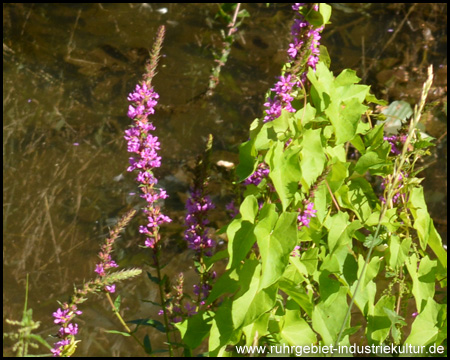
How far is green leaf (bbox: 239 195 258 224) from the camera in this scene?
1.41 metres

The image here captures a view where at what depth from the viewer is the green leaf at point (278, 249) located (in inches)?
52.6

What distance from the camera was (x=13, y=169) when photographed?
287 centimetres

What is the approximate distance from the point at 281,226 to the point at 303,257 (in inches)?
6.9

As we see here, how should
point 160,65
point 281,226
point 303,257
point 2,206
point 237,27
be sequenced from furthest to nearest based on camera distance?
point 237,27, point 160,65, point 2,206, point 303,257, point 281,226

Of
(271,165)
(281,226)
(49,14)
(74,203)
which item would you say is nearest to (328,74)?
(271,165)

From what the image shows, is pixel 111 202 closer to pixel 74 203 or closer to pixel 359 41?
pixel 74 203

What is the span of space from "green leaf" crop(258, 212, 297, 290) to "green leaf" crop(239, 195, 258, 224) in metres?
0.08

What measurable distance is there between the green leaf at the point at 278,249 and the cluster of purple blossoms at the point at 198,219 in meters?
0.40

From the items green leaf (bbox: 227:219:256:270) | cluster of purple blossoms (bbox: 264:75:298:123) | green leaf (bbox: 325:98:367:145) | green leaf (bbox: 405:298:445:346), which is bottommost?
green leaf (bbox: 405:298:445:346)

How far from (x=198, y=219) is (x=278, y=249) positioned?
44 centimetres

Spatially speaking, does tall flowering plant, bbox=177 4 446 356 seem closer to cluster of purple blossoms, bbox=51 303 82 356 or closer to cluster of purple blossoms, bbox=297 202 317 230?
cluster of purple blossoms, bbox=297 202 317 230

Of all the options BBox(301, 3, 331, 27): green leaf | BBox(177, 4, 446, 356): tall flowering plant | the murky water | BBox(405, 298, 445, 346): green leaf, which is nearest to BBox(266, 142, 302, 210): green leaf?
BBox(177, 4, 446, 356): tall flowering plant

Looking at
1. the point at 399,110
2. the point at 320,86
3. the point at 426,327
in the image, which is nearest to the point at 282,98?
the point at 320,86

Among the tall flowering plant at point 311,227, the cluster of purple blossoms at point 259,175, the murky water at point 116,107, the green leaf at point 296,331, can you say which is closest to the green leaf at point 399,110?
the murky water at point 116,107
